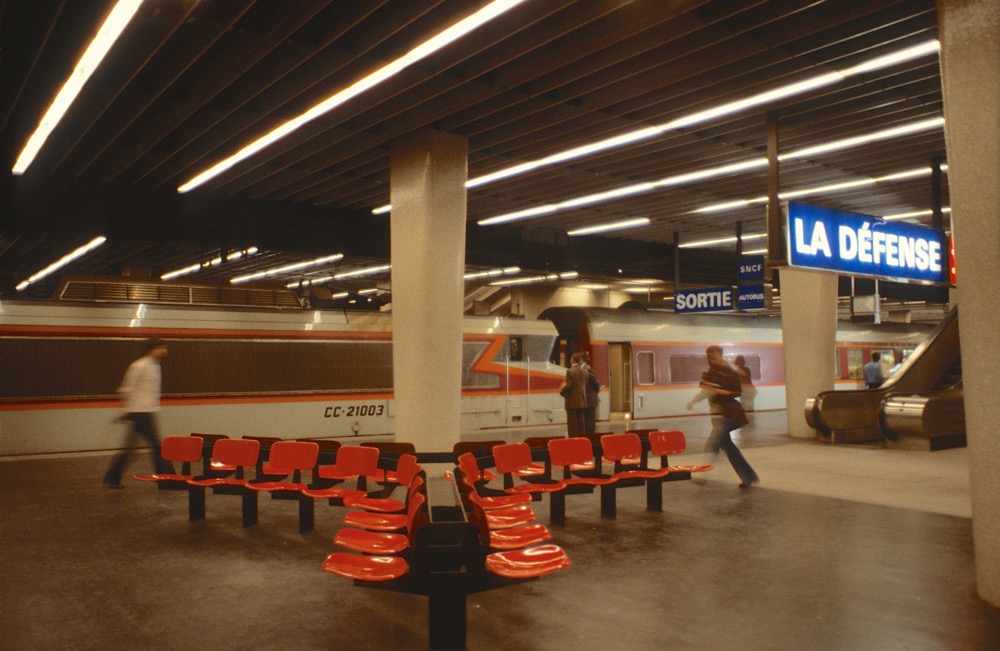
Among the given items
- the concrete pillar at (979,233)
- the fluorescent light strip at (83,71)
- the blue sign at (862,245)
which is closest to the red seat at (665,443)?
the blue sign at (862,245)

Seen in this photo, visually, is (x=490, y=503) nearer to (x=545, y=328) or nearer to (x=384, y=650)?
(x=384, y=650)

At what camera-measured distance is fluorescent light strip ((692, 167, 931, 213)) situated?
38.7ft

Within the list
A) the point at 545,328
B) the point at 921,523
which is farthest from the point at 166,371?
the point at 921,523

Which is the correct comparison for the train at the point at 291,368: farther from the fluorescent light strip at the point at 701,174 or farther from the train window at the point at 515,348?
the fluorescent light strip at the point at 701,174

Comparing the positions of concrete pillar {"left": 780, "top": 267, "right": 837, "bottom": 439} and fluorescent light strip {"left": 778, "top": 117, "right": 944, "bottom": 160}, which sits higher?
fluorescent light strip {"left": 778, "top": 117, "right": 944, "bottom": 160}

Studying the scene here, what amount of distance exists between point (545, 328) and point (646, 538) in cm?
1199

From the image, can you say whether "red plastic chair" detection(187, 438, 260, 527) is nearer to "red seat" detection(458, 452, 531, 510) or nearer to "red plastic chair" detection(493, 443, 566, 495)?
"red seat" detection(458, 452, 531, 510)

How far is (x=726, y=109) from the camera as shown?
8.79 metres

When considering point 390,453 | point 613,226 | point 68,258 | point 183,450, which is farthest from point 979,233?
point 68,258

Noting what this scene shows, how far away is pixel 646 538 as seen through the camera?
6.64m

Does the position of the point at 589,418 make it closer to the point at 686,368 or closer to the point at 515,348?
the point at 515,348

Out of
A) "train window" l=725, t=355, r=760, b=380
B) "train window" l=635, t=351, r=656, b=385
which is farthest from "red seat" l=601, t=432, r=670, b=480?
"train window" l=725, t=355, r=760, b=380

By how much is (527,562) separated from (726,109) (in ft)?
21.6

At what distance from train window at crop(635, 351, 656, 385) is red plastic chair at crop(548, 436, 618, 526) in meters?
12.6
